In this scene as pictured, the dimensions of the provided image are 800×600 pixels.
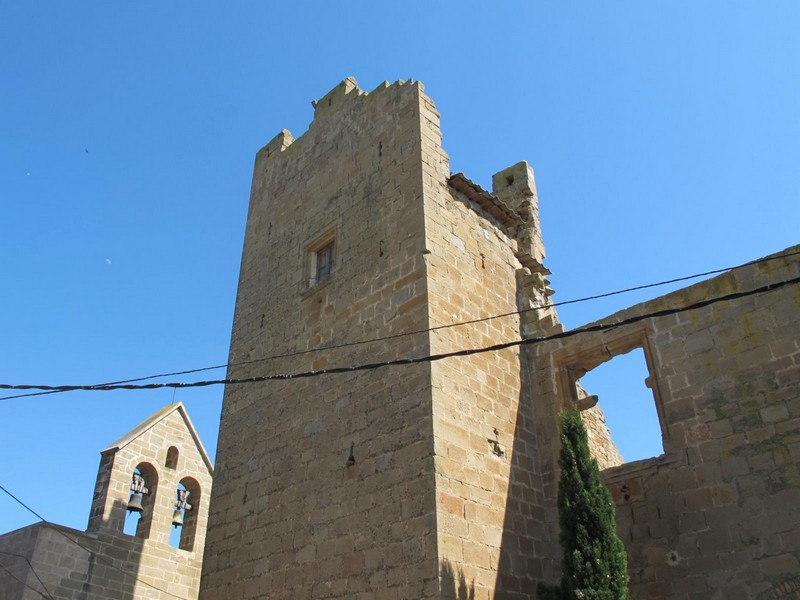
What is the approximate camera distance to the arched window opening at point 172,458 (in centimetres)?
1409

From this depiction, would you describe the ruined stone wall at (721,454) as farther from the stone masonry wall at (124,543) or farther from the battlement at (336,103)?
the stone masonry wall at (124,543)

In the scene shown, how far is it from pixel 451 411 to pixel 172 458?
8.02 meters

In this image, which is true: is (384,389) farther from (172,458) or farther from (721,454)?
(172,458)

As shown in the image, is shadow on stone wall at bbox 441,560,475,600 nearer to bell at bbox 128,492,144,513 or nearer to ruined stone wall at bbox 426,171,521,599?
ruined stone wall at bbox 426,171,521,599

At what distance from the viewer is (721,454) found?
7.81 meters

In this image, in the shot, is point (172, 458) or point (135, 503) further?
point (172, 458)

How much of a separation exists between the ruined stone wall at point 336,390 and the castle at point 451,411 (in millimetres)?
31

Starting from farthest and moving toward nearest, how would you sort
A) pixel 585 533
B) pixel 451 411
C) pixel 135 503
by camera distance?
pixel 135 503, pixel 451 411, pixel 585 533

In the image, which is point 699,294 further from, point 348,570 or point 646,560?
point 348,570

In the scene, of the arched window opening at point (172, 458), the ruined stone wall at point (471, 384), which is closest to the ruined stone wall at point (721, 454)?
the ruined stone wall at point (471, 384)

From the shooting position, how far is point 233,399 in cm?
1099

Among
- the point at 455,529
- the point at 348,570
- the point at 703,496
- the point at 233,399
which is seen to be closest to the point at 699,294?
the point at 703,496

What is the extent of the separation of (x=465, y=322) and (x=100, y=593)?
7.66m

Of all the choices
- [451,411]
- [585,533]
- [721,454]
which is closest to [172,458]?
[451,411]
